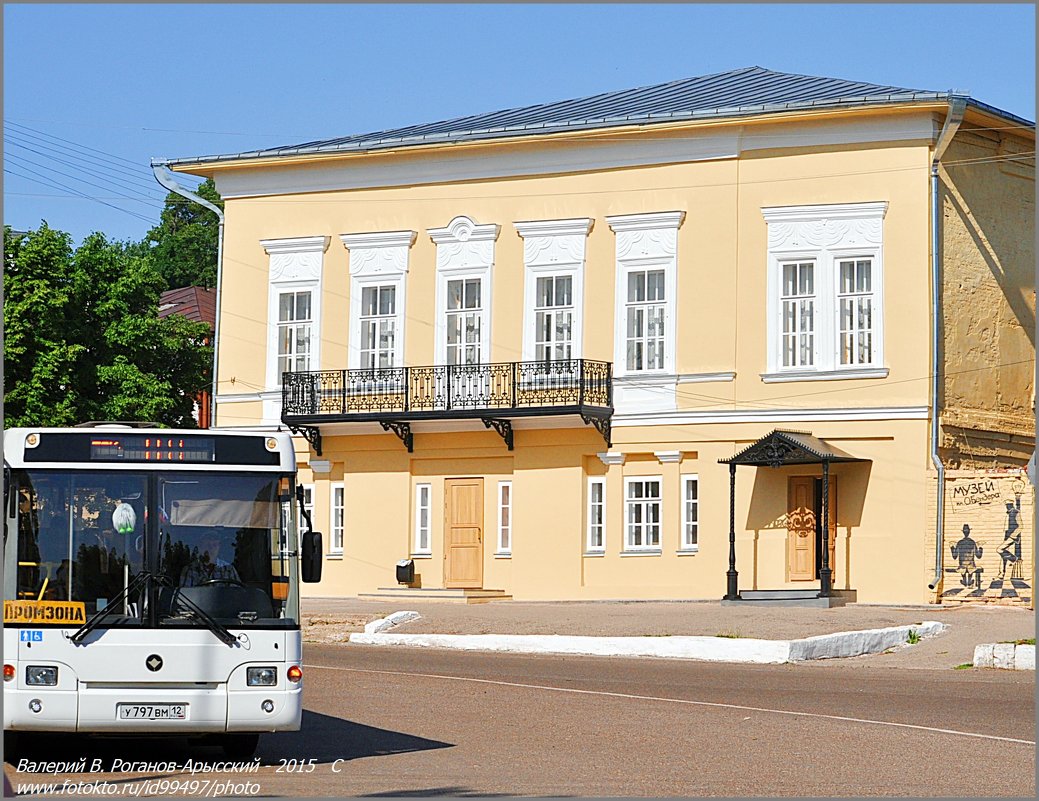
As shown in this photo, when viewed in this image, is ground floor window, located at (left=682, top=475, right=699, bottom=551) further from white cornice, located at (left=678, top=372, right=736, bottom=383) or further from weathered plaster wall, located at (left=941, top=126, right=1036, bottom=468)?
weathered plaster wall, located at (left=941, top=126, right=1036, bottom=468)

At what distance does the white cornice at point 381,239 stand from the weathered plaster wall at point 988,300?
11.3 meters

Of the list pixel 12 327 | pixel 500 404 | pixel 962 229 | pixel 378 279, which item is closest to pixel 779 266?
pixel 962 229

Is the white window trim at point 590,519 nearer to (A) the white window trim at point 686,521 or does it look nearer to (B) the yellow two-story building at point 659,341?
(B) the yellow two-story building at point 659,341

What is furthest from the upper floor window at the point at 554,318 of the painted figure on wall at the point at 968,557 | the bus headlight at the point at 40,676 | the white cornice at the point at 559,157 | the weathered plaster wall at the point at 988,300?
the bus headlight at the point at 40,676

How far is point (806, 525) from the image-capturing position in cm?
3331

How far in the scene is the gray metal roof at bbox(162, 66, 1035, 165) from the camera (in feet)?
110

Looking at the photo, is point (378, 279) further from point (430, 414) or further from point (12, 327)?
point (12, 327)

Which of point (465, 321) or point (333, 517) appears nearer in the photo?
point (465, 321)

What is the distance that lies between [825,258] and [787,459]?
4124 millimetres

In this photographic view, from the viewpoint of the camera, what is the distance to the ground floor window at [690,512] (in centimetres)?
3431

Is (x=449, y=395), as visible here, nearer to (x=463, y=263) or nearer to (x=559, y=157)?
(x=463, y=263)

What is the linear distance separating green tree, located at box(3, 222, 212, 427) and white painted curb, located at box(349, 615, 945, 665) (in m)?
19.5

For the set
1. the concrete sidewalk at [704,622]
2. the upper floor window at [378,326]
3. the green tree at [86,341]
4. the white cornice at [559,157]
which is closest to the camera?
the concrete sidewalk at [704,622]

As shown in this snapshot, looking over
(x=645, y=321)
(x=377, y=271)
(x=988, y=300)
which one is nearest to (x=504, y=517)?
(x=645, y=321)
